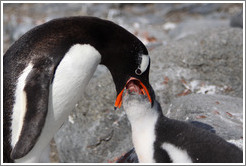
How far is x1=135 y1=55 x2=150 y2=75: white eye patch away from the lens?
133 inches

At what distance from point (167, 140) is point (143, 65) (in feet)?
1.94

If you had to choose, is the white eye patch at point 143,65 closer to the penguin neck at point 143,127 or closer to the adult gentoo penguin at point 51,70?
the adult gentoo penguin at point 51,70

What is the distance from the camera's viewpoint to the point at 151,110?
3283 mm

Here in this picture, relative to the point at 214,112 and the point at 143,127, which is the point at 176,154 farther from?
the point at 214,112

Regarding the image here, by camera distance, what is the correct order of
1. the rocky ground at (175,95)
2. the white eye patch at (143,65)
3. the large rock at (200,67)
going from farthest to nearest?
1. the large rock at (200,67)
2. the rocky ground at (175,95)
3. the white eye patch at (143,65)

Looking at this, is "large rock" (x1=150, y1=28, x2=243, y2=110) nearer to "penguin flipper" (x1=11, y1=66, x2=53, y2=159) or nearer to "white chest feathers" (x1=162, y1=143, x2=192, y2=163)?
"white chest feathers" (x1=162, y1=143, x2=192, y2=163)

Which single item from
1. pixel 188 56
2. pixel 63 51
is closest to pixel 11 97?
pixel 63 51

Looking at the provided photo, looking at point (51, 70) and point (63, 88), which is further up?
point (51, 70)

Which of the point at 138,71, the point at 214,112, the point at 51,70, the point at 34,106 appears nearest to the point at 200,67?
the point at 214,112

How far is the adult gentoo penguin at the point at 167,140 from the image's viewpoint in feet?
10.1

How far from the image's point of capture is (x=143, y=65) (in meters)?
3.40

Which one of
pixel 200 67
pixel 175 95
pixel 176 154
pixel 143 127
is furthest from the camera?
pixel 200 67

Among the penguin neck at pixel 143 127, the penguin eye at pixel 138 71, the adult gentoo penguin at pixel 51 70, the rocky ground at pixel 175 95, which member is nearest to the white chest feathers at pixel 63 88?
the adult gentoo penguin at pixel 51 70

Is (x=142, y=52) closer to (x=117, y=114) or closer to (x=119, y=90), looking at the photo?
(x=119, y=90)
